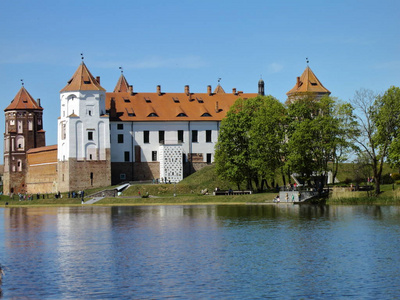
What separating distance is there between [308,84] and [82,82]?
93.0 feet

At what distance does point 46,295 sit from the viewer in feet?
75.0

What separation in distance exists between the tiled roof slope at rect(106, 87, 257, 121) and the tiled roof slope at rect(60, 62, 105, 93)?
420 cm

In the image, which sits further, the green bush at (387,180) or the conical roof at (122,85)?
the conical roof at (122,85)

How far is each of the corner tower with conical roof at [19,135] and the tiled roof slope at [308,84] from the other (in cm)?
4267

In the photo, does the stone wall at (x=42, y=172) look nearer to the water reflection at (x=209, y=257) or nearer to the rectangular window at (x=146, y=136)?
the rectangular window at (x=146, y=136)

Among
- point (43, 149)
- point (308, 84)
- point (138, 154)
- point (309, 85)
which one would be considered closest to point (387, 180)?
point (309, 85)

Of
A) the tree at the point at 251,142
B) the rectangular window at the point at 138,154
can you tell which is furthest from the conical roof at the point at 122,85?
the tree at the point at 251,142

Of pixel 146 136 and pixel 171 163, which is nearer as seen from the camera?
pixel 171 163

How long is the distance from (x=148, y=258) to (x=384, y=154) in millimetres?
32492

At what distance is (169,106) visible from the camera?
9481cm

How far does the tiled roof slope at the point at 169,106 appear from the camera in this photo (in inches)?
3637

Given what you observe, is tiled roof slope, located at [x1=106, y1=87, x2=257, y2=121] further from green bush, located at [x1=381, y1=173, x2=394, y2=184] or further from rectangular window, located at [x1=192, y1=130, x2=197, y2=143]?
green bush, located at [x1=381, y1=173, x2=394, y2=184]

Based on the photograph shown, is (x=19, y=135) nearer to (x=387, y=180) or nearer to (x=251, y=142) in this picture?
(x=251, y=142)

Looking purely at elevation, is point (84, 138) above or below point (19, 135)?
below
